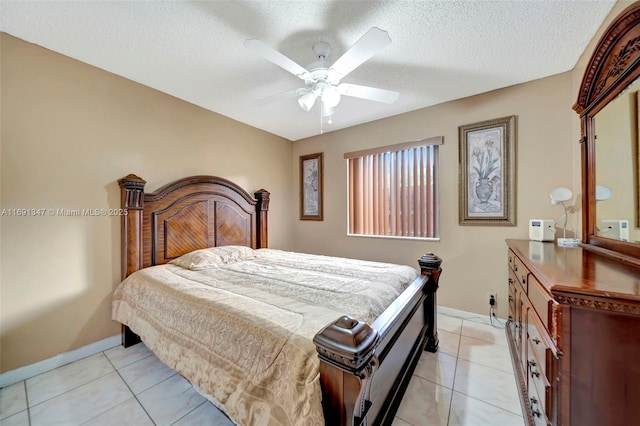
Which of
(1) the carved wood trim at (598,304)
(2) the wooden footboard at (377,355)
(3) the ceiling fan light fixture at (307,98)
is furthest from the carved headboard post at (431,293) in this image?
(3) the ceiling fan light fixture at (307,98)

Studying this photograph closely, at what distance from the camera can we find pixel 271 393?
1.04 meters

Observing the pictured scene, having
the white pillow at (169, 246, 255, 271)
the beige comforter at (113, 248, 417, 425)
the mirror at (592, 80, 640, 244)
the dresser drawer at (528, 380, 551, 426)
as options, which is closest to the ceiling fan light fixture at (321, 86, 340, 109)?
the beige comforter at (113, 248, 417, 425)

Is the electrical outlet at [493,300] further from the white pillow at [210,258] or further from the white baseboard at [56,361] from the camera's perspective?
the white baseboard at [56,361]

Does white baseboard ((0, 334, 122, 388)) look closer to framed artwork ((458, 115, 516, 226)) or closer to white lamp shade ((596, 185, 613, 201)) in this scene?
framed artwork ((458, 115, 516, 226))

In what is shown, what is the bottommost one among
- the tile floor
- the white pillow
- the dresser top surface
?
the tile floor

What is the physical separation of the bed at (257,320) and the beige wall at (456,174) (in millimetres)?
925

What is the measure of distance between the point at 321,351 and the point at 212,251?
7.04 feet

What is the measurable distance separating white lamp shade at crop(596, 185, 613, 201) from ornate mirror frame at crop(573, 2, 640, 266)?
59 millimetres

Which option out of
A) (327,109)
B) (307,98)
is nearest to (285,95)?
(307,98)

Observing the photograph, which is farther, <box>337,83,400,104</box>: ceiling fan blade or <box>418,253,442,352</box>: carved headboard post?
<box>418,253,442,352</box>: carved headboard post

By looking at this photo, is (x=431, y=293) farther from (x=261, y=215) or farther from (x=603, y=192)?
(x=261, y=215)

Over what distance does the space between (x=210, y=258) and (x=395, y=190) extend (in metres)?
2.41

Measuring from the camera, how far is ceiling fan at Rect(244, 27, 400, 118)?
4.71 ft

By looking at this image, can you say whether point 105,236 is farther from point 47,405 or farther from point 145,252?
point 47,405
